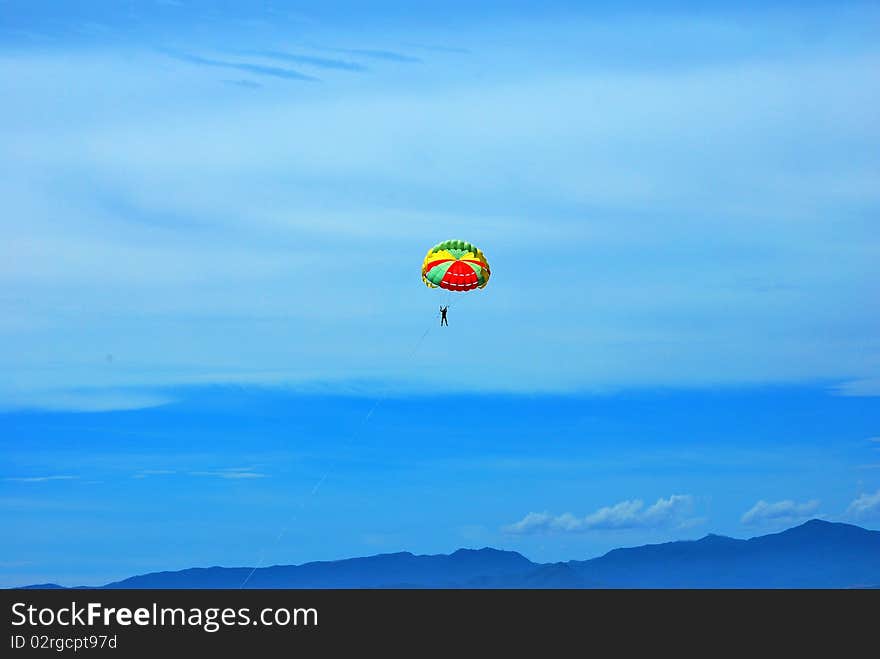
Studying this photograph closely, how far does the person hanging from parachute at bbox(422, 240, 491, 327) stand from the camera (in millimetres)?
114438

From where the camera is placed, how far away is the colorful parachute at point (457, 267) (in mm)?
114438

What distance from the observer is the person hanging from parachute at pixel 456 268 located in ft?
375

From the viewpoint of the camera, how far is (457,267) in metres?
114

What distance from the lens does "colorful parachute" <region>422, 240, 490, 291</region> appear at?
11444 centimetres

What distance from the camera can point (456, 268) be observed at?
11444cm

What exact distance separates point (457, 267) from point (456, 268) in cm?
11
